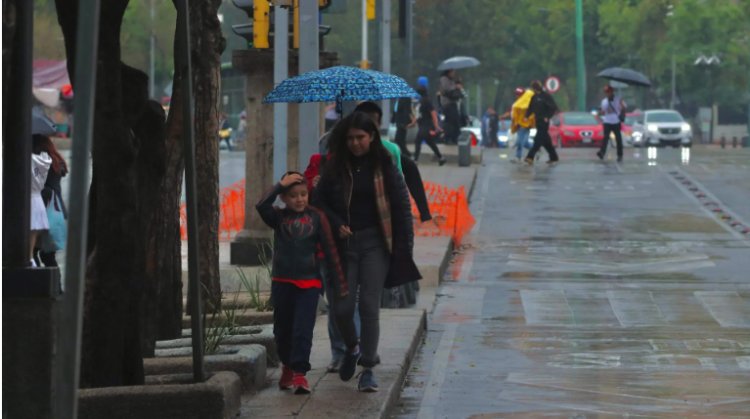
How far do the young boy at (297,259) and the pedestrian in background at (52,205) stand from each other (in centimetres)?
465

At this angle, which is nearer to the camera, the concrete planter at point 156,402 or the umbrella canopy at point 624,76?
the concrete planter at point 156,402

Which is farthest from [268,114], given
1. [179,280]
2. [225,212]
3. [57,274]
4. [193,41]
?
[57,274]

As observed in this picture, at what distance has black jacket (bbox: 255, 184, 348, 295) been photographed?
10.2 meters

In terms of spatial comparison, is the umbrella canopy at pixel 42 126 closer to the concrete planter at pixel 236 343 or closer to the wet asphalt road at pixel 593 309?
the concrete planter at pixel 236 343

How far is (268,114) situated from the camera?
18344 mm

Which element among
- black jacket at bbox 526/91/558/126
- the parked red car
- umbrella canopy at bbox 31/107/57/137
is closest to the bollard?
black jacket at bbox 526/91/558/126

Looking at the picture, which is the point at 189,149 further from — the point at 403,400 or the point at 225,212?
the point at 225,212

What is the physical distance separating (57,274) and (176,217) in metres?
4.06

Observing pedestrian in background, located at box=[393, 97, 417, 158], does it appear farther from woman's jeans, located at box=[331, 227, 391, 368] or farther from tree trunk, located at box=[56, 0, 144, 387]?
tree trunk, located at box=[56, 0, 144, 387]

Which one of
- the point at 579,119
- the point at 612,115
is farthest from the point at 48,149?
the point at 579,119

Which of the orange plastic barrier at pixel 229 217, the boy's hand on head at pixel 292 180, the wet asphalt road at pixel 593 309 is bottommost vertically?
the wet asphalt road at pixel 593 309

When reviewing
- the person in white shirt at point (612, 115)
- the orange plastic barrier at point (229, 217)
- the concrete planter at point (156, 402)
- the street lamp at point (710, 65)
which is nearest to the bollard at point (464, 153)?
the person in white shirt at point (612, 115)

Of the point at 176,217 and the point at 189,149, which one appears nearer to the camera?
the point at 189,149

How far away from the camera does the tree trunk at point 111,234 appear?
9.26 metres
